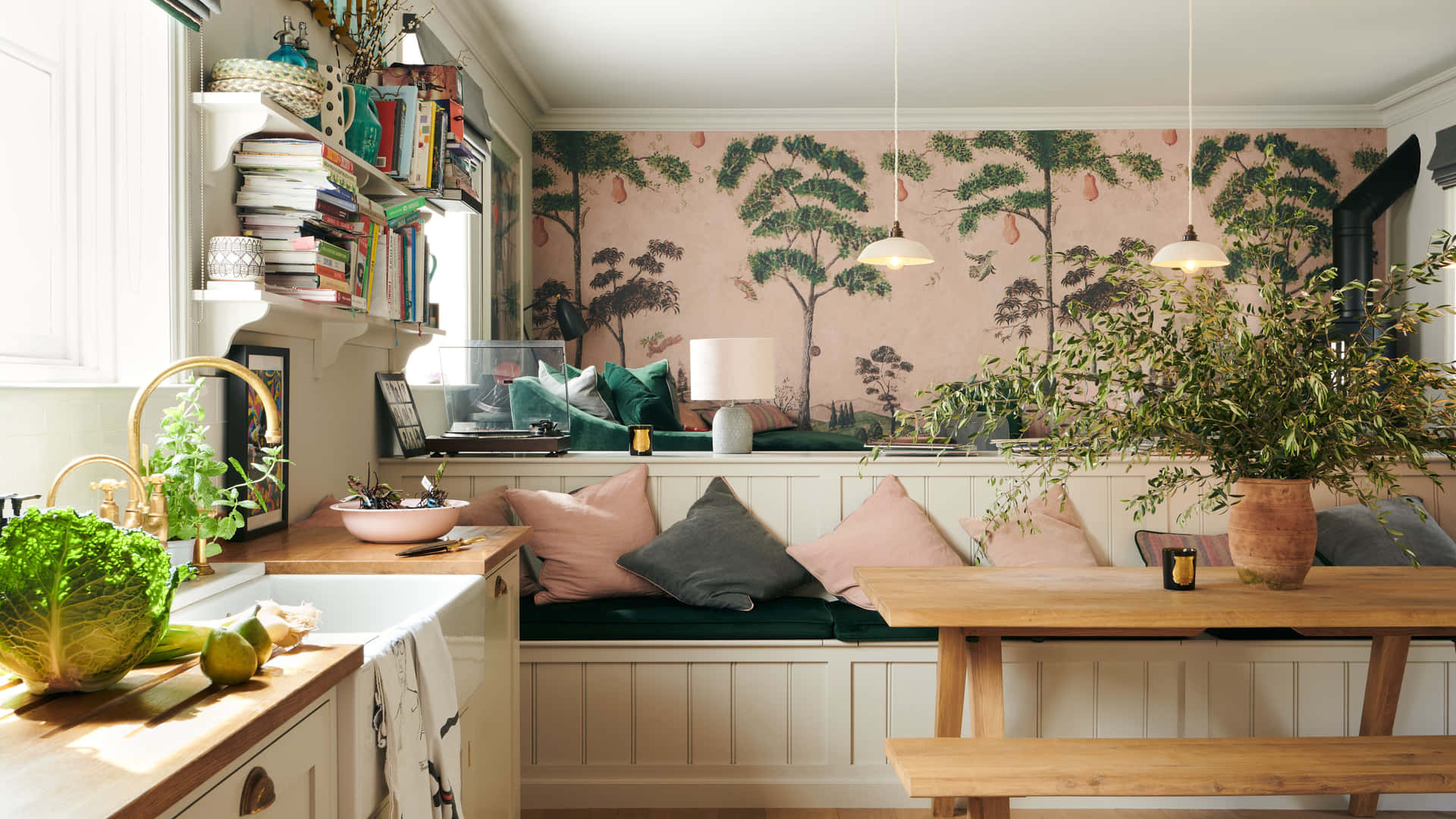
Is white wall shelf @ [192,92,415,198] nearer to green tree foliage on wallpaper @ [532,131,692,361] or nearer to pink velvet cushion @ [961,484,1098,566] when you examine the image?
pink velvet cushion @ [961,484,1098,566]

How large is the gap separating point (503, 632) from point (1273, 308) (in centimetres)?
179

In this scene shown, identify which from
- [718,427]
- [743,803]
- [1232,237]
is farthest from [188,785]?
[1232,237]

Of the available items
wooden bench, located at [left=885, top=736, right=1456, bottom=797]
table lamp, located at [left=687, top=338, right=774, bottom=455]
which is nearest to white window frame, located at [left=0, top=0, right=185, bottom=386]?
table lamp, located at [left=687, top=338, right=774, bottom=455]

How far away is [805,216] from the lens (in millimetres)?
6332

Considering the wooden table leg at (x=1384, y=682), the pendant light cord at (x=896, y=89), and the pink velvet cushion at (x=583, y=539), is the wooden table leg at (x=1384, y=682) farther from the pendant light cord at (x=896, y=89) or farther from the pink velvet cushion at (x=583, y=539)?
the pendant light cord at (x=896, y=89)

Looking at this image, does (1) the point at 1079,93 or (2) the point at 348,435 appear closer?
(2) the point at 348,435

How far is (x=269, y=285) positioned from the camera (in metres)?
1.92

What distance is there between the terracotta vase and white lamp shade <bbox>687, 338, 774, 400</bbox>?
1419mm

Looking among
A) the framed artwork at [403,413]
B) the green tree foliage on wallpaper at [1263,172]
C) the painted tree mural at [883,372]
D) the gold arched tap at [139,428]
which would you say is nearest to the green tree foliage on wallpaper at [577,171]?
the painted tree mural at [883,372]

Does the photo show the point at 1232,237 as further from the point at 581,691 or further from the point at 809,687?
the point at 581,691

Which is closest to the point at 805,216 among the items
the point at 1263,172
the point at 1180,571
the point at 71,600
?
the point at 1263,172

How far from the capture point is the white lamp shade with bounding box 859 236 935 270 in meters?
3.55

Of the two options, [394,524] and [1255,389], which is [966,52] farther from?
[394,524]

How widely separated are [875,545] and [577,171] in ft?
13.7
